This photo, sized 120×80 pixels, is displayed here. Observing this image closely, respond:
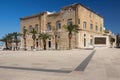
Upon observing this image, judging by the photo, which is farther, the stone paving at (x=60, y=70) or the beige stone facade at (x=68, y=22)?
the beige stone facade at (x=68, y=22)

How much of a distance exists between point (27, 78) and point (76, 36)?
33656 millimetres

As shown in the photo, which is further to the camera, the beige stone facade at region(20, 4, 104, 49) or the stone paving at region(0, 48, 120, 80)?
the beige stone facade at region(20, 4, 104, 49)

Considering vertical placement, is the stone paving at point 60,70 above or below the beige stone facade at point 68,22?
below

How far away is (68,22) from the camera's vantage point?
4156 cm

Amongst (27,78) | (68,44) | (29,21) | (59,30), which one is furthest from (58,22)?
(27,78)

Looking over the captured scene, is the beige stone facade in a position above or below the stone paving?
above

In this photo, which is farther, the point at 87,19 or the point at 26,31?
the point at 26,31

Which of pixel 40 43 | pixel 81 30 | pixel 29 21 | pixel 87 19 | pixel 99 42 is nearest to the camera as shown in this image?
pixel 99 42

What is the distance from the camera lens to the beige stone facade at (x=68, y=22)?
4031 cm

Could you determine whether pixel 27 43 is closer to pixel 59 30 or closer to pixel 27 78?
pixel 59 30

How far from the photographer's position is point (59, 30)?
43.8 m

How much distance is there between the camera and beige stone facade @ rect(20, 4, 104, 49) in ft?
132

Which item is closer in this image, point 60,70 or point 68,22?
point 60,70

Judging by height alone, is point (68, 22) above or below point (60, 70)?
above
